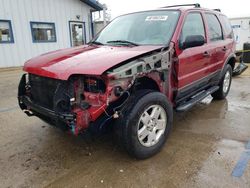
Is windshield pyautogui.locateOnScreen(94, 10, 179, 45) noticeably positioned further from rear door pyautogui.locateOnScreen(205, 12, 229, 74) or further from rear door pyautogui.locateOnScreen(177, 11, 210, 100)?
rear door pyautogui.locateOnScreen(205, 12, 229, 74)

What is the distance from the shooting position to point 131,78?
8.09 ft

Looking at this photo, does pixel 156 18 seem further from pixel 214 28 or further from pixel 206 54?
pixel 214 28

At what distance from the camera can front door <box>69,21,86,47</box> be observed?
12.8 m

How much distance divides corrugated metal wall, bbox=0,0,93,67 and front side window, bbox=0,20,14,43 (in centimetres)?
14

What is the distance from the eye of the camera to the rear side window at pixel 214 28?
13.6 ft

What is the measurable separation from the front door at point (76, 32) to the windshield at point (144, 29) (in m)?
9.59

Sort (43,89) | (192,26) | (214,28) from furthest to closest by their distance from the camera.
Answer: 1. (214,28)
2. (192,26)
3. (43,89)

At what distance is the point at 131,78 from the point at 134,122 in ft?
A: 1.68

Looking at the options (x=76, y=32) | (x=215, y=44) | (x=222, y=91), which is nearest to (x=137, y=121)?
(x=215, y=44)

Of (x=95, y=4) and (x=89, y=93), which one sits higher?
(x=95, y=4)

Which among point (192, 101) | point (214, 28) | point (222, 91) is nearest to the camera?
point (192, 101)

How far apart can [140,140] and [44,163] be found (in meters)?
1.28

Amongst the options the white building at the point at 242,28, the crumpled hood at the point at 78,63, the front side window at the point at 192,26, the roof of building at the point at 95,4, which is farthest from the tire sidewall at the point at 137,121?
the white building at the point at 242,28

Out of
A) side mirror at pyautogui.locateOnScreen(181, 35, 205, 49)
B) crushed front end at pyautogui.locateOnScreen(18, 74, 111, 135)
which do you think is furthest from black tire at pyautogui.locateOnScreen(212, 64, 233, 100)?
crushed front end at pyautogui.locateOnScreen(18, 74, 111, 135)
